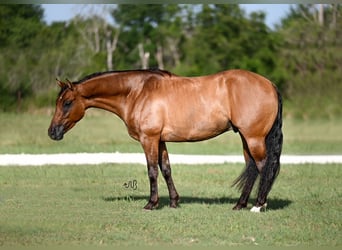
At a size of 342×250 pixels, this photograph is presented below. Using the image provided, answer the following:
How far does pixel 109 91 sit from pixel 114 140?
400 inches

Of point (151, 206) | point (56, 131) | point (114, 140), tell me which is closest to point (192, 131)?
point (151, 206)

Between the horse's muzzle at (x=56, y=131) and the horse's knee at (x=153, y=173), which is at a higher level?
the horse's muzzle at (x=56, y=131)

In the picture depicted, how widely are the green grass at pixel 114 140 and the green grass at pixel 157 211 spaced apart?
3595mm

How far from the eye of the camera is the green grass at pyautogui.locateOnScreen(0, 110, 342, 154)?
57.7 feet

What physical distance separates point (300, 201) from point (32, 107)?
1125cm

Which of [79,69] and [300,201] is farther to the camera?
[79,69]

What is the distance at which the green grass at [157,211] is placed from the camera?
7.69 metres

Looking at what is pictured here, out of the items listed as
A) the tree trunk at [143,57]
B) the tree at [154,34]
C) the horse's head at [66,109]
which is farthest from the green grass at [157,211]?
the tree at [154,34]

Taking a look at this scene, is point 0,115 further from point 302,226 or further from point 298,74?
point 302,226

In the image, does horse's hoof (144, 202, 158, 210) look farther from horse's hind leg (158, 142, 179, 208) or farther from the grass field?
horse's hind leg (158, 142, 179, 208)

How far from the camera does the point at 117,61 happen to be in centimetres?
2689

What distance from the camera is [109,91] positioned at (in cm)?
981

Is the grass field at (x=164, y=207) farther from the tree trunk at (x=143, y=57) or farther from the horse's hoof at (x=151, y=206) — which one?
the tree trunk at (x=143, y=57)

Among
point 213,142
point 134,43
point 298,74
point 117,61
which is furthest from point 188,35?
point 298,74
